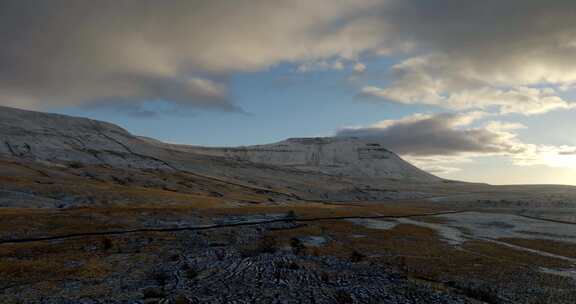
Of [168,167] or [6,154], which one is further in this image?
[168,167]

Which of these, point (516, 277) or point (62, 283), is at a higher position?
point (516, 277)

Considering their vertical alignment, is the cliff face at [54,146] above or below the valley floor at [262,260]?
above

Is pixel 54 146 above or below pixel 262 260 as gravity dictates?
above

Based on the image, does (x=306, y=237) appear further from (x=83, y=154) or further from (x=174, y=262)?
(x=83, y=154)

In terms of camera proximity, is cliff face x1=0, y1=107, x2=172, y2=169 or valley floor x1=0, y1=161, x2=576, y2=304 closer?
valley floor x1=0, y1=161, x2=576, y2=304

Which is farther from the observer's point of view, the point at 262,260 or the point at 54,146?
the point at 54,146

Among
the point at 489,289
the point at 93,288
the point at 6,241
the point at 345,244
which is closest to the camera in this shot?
the point at 93,288

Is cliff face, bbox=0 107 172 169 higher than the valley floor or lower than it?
higher

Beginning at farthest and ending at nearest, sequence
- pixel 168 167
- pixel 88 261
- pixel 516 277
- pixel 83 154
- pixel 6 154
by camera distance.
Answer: pixel 168 167
pixel 83 154
pixel 6 154
pixel 88 261
pixel 516 277

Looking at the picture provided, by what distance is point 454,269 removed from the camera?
3075cm

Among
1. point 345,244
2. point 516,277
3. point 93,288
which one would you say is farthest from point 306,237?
point 93,288

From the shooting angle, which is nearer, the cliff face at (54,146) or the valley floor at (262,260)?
the valley floor at (262,260)

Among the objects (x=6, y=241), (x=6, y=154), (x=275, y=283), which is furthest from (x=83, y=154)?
(x=275, y=283)

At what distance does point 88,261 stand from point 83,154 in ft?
501
